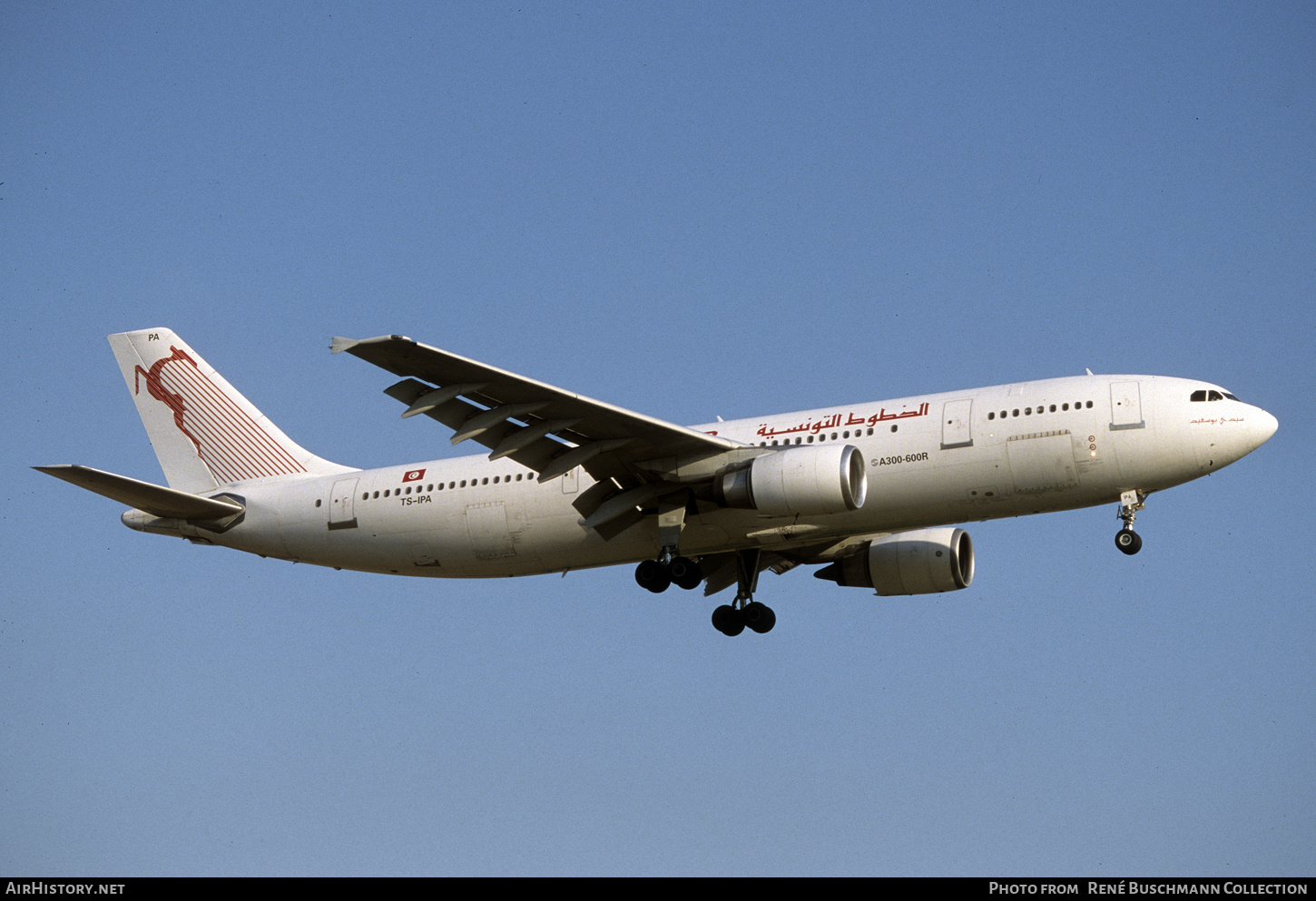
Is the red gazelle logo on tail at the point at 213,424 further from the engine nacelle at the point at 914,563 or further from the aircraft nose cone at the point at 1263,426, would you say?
the aircraft nose cone at the point at 1263,426

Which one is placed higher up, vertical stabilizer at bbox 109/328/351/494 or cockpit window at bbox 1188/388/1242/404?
vertical stabilizer at bbox 109/328/351/494

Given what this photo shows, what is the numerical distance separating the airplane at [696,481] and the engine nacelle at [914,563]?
0.14ft

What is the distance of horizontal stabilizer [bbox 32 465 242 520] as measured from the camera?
99.1 feet

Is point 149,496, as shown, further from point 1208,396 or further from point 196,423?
point 1208,396

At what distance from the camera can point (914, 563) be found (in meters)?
34.8

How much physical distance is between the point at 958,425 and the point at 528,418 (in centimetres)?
860

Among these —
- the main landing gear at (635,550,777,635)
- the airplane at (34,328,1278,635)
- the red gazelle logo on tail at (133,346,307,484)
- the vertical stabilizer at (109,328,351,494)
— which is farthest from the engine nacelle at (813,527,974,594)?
the red gazelle logo on tail at (133,346,307,484)

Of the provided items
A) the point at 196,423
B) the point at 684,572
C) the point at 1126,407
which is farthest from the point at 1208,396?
the point at 196,423

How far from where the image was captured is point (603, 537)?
3144 centimetres

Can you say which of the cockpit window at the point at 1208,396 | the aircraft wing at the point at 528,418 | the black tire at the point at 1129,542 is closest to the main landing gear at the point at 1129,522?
the black tire at the point at 1129,542

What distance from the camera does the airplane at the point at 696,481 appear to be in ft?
93.1

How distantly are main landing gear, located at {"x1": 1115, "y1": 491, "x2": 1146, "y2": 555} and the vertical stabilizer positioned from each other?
1801 cm

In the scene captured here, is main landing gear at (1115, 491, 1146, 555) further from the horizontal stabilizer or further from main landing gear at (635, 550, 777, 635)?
the horizontal stabilizer
